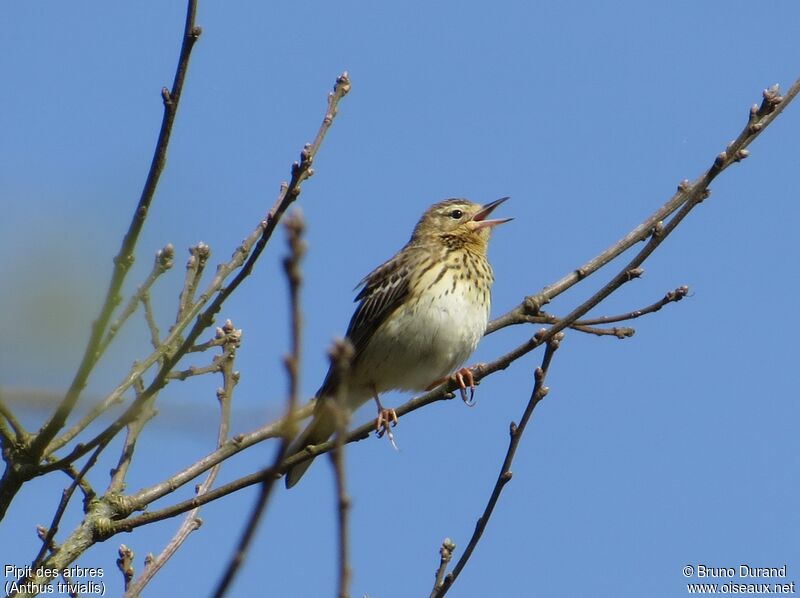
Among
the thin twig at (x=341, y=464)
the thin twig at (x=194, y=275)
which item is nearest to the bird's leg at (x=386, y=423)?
the thin twig at (x=194, y=275)

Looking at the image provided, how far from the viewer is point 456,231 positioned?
8.77 m

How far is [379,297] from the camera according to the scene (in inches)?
310

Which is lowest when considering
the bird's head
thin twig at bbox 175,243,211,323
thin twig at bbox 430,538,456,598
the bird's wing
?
thin twig at bbox 430,538,456,598

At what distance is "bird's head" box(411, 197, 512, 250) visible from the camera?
8617 millimetres

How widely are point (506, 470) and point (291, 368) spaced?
2.77 m

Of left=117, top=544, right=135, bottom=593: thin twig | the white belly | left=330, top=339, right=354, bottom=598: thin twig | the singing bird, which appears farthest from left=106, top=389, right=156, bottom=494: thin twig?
left=330, top=339, right=354, bottom=598: thin twig

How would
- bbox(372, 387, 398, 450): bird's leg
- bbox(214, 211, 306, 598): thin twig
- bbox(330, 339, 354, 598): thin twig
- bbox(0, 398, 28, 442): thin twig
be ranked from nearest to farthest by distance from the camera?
bbox(214, 211, 306, 598): thin twig < bbox(330, 339, 354, 598): thin twig < bbox(0, 398, 28, 442): thin twig < bbox(372, 387, 398, 450): bird's leg

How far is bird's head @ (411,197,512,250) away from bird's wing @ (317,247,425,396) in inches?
19.5

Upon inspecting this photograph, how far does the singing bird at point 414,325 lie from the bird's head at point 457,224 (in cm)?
24

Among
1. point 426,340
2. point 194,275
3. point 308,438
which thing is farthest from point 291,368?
point 426,340

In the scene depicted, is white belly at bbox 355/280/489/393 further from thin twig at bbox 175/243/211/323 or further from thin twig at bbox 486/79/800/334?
thin twig at bbox 175/243/211/323

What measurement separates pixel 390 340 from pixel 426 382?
45 cm

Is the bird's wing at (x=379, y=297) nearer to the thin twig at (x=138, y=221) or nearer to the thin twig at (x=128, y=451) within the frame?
the thin twig at (x=128, y=451)

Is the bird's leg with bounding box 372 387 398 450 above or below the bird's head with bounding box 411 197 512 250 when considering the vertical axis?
below
